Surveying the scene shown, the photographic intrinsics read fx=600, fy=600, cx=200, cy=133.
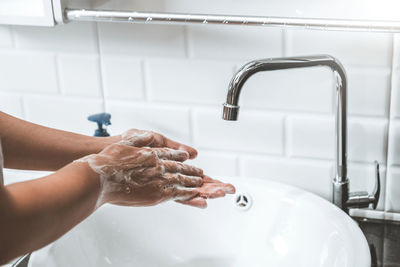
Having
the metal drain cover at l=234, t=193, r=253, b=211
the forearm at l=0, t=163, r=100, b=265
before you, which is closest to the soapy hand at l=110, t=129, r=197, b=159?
the metal drain cover at l=234, t=193, r=253, b=211

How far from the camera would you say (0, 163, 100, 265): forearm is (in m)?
0.67

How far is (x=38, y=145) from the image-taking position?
0.99 m

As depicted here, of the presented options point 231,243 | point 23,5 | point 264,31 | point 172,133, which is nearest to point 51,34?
point 23,5

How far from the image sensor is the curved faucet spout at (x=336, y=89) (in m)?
0.93

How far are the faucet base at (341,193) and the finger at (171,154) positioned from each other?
0.87ft

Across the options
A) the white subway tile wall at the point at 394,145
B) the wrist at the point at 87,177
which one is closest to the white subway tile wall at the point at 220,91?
the white subway tile wall at the point at 394,145

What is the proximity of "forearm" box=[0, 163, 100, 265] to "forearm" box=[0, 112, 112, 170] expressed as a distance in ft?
0.70

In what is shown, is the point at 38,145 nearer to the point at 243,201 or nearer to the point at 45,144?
the point at 45,144

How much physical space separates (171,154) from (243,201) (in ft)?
0.62

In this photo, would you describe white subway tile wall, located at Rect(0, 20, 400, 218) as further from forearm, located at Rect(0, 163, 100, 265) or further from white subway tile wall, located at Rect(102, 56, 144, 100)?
forearm, located at Rect(0, 163, 100, 265)

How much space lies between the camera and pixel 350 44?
3.44ft

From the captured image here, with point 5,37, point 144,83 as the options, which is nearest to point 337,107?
point 144,83

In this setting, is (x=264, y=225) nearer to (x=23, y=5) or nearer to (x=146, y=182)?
(x=146, y=182)

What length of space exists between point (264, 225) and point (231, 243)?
7 centimetres
